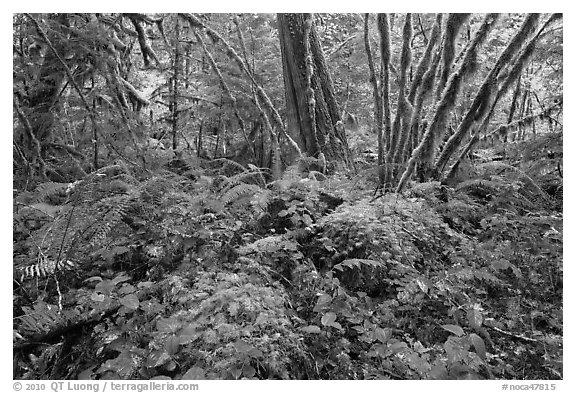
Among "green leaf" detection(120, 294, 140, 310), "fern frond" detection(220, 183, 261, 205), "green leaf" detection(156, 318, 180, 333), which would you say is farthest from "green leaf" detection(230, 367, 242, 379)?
"fern frond" detection(220, 183, 261, 205)

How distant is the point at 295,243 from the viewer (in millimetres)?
2881

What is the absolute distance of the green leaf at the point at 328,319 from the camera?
2.20 metres

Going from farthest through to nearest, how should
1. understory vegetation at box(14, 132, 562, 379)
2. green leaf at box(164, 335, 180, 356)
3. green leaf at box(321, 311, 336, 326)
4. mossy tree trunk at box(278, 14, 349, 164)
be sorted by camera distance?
1. mossy tree trunk at box(278, 14, 349, 164)
2. green leaf at box(321, 311, 336, 326)
3. understory vegetation at box(14, 132, 562, 379)
4. green leaf at box(164, 335, 180, 356)

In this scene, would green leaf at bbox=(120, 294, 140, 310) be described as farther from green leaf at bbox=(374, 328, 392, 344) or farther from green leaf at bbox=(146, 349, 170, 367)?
green leaf at bbox=(374, 328, 392, 344)

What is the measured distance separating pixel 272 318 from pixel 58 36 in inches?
165

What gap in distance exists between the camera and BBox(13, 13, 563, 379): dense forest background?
2.14 metres

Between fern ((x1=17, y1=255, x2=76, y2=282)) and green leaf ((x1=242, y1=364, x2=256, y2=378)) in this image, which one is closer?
green leaf ((x1=242, y1=364, x2=256, y2=378))

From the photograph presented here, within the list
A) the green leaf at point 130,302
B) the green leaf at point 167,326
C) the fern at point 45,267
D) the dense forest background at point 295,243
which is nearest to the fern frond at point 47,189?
the dense forest background at point 295,243

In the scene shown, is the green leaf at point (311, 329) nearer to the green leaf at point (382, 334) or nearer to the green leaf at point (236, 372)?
the green leaf at point (382, 334)

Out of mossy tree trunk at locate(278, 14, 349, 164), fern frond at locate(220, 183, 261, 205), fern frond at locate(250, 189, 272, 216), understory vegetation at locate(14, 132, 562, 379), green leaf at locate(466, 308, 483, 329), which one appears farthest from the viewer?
mossy tree trunk at locate(278, 14, 349, 164)

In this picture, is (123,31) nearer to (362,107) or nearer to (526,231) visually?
(362,107)

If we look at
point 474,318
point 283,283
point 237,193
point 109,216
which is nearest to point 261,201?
point 237,193

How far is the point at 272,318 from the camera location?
7.13 feet
